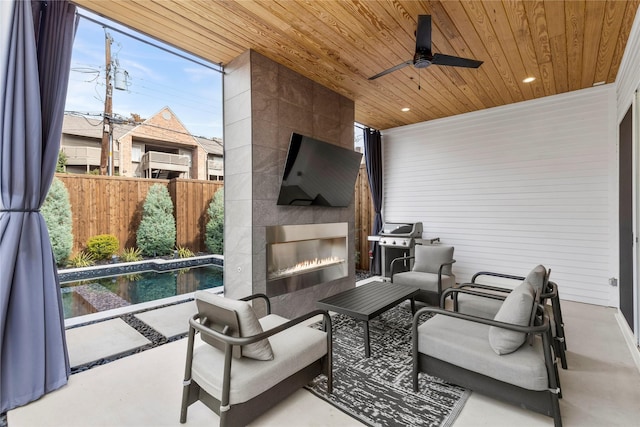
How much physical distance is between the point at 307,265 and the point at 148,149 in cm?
919

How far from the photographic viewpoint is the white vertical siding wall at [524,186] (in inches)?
156

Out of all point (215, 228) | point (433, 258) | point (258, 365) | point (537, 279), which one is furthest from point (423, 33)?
point (215, 228)

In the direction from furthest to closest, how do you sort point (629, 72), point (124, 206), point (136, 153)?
point (136, 153) < point (124, 206) < point (629, 72)

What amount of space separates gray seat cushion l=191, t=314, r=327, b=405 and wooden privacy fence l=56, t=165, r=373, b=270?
4263mm

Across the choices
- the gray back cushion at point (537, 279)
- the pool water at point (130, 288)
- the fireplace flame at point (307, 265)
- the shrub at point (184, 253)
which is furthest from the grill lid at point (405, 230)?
the shrub at point (184, 253)

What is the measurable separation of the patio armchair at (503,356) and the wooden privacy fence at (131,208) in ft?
13.2

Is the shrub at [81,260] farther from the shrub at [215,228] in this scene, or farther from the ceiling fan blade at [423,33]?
the ceiling fan blade at [423,33]

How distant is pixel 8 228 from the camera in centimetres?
191

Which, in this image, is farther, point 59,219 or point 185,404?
point 59,219

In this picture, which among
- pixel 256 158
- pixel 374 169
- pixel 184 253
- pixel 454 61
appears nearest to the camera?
pixel 454 61

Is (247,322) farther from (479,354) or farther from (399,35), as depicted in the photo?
(399,35)

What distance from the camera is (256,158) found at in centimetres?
313

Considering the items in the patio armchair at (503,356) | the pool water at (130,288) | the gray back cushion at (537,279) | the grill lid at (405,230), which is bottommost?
the pool water at (130,288)

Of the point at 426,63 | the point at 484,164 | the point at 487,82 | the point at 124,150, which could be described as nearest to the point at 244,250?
the point at 426,63
